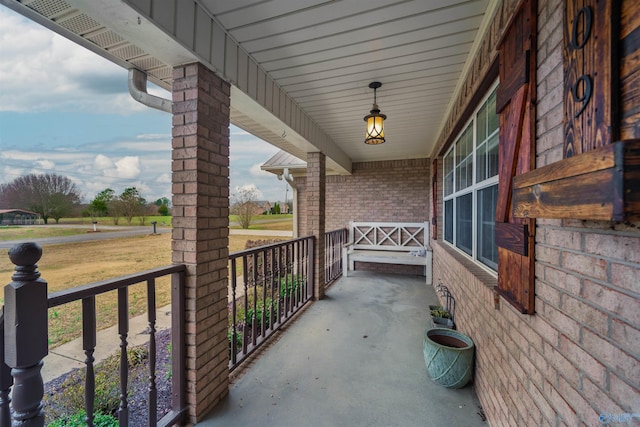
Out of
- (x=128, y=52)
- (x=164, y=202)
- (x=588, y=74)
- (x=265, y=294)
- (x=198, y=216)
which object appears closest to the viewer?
(x=588, y=74)

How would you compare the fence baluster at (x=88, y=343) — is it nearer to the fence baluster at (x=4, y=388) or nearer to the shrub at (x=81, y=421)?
the fence baluster at (x=4, y=388)

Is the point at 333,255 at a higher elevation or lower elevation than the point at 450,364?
higher

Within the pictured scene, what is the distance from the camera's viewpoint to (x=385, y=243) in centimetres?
622

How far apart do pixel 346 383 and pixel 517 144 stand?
2.06m

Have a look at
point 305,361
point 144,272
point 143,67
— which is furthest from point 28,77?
point 305,361

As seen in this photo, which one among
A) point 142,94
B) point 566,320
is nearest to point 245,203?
point 142,94

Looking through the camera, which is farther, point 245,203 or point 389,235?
point 245,203

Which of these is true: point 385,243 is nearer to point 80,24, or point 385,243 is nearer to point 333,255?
point 333,255

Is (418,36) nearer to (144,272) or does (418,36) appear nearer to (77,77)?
(144,272)

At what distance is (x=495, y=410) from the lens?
63.6 inches

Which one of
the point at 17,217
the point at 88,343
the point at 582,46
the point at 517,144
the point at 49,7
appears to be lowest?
the point at 88,343

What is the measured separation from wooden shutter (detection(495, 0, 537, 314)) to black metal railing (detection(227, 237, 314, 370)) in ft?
6.23

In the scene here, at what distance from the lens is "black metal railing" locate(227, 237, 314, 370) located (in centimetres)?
240

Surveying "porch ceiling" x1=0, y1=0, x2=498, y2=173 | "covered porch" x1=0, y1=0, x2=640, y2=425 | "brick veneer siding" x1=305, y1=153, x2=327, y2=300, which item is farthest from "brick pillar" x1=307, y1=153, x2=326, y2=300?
"porch ceiling" x1=0, y1=0, x2=498, y2=173
